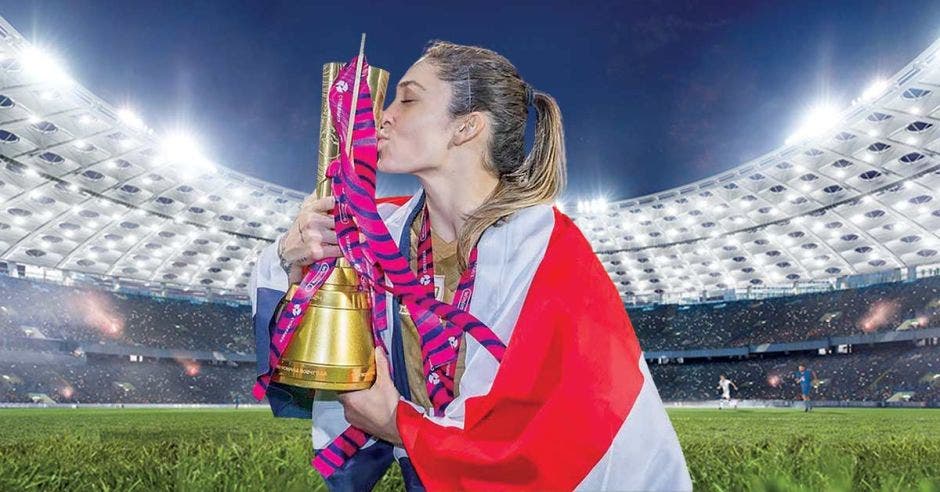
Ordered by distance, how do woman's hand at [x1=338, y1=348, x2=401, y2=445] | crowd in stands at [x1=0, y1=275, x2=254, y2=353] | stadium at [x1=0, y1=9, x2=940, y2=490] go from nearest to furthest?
woman's hand at [x1=338, y1=348, x2=401, y2=445] → stadium at [x1=0, y1=9, x2=940, y2=490] → crowd in stands at [x1=0, y1=275, x2=254, y2=353]

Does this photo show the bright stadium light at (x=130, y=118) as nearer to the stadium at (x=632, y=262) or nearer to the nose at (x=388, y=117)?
the stadium at (x=632, y=262)

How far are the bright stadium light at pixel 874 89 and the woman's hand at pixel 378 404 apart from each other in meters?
27.5

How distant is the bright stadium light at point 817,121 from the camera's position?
93.0ft

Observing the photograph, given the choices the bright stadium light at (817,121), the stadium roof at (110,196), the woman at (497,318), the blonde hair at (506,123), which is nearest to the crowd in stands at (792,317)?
the bright stadium light at (817,121)

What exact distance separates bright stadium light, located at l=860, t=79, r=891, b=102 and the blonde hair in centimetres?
2683

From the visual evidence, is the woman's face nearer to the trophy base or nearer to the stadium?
the trophy base

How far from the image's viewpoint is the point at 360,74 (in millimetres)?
1845

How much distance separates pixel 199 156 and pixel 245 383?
19.4m

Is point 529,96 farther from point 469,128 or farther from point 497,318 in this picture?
point 497,318

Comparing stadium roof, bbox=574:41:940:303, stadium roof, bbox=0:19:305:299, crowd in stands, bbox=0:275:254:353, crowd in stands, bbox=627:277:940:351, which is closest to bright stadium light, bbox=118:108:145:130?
stadium roof, bbox=0:19:305:299

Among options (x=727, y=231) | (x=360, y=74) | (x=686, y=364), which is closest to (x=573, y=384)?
(x=360, y=74)

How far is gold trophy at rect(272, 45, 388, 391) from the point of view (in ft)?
5.74

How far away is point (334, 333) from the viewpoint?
1787 mm

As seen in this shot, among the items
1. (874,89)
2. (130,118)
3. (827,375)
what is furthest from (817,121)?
(130,118)
